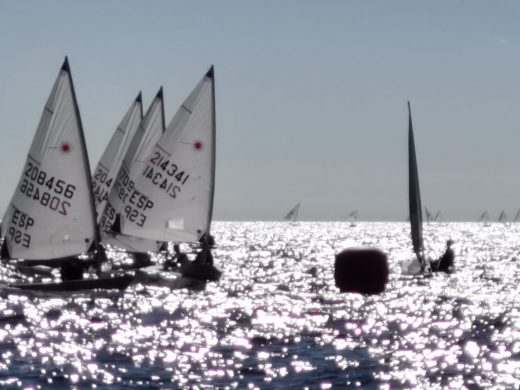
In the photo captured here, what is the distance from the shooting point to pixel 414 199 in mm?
59469

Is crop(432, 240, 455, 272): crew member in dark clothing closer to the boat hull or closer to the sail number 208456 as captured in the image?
the boat hull

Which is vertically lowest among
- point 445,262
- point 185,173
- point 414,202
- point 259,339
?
point 259,339

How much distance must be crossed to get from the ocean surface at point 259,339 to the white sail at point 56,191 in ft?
7.82

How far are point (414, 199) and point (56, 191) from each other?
2490cm

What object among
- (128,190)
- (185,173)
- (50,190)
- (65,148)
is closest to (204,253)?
(185,173)

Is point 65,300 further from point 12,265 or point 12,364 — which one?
point 12,265

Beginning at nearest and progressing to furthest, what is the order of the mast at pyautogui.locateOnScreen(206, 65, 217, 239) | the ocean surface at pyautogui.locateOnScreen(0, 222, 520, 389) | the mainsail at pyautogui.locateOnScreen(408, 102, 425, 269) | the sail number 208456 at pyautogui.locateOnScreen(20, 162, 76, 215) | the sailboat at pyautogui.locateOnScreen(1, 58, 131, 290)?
1. the ocean surface at pyautogui.locateOnScreen(0, 222, 520, 389)
2. the sailboat at pyautogui.locateOnScreen(1, 58, 131, 290)
3. the sail number 208456 at pyautogui.locateOnScreen(20, 162, 76, 215)
4. the mast at pyautogui.locateOnScreen(206, 65, 217, 239)
5. the mainsail at pyautogui.locateOnScreen(408, 102, 425, 269)

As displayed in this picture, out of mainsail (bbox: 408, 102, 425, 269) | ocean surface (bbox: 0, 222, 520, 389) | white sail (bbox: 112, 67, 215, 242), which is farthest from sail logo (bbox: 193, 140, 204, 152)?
mainsail (bbox: 408, 102, 425, 269)

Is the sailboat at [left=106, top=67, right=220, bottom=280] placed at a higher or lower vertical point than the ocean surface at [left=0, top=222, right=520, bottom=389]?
higher

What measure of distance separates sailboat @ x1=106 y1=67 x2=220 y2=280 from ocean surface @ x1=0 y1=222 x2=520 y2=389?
3.46 meters

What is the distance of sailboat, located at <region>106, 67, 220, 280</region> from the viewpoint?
4872cm

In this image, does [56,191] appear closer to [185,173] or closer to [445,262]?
[185,173]

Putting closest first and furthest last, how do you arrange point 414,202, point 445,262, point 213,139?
point 213,139, point 414,202, point 445,262

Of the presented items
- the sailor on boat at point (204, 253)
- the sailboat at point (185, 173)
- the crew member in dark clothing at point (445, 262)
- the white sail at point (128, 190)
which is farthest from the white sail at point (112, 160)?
the crew member in dark clothing at point (445, 262)
